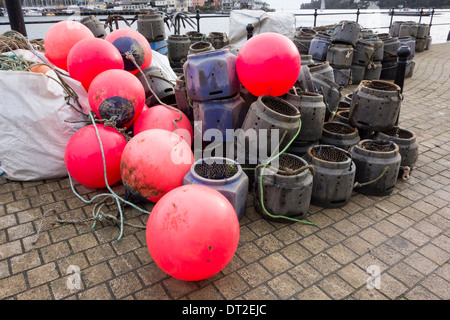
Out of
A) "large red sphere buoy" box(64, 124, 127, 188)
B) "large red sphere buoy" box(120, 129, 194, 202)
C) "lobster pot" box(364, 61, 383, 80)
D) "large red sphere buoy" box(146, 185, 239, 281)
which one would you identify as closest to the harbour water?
"lobster pot" box(364, 61, 383, 80)

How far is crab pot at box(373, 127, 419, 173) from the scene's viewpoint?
4.19 metres

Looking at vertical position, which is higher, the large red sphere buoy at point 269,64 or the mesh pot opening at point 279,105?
the large red sphere buoy at point 269,64

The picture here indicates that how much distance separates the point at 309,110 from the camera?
3.79 meters

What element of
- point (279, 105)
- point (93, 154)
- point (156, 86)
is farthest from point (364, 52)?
point (93, 154)

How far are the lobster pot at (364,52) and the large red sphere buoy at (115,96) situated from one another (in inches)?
254

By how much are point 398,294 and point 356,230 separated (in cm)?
84

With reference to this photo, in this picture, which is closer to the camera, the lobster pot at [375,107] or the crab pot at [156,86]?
the lobster pot at [375,107]

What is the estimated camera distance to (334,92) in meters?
4.66

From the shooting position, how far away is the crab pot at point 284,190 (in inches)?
128

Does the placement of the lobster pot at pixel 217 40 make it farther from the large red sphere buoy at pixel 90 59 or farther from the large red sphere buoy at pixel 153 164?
the large red sphere buoy at pixel 153 164

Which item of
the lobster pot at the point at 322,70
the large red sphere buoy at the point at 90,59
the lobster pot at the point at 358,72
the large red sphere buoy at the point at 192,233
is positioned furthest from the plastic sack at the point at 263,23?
the large red sphere buoy at the point at 192,233

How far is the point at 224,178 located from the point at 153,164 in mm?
707

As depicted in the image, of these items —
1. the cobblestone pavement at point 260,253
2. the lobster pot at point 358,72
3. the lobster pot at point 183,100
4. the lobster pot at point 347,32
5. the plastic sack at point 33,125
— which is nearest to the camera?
the cobblestone pavement at point 260,253
